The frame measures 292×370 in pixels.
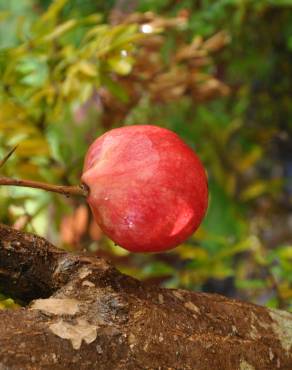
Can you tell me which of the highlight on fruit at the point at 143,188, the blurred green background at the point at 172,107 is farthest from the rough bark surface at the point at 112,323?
the blurred green background at the point at 172,107

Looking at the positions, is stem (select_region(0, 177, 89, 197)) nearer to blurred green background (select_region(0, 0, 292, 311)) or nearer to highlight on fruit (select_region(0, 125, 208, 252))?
highlight on fruit (select_region(0, 125, 208, 252))

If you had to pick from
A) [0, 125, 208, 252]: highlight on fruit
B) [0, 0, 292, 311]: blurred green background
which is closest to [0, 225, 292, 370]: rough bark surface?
[0, 125, 208, 252]: highlight on fruit

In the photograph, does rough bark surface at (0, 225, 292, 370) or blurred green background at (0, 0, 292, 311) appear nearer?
rough bark surface at (0, 225, 292, 370)

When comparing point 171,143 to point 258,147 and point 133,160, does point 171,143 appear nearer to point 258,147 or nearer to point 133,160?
point 133,160

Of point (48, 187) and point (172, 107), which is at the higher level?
point (48, 187)

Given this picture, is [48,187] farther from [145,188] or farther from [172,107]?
[172,107]

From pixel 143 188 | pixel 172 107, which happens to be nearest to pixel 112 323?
pixel 143 188
